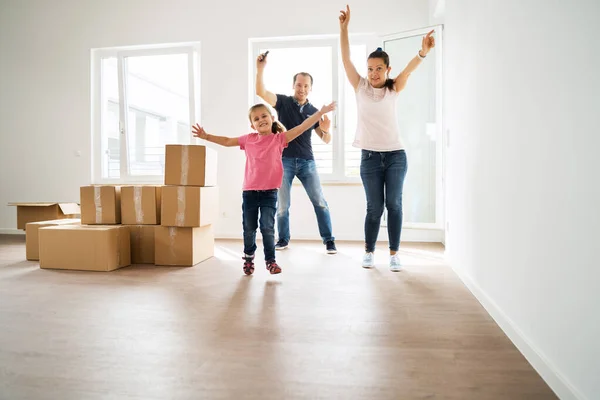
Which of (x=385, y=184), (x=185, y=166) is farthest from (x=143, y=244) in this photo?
(x=385, y=184)

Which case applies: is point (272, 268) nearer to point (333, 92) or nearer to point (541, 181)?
point (541, 181)

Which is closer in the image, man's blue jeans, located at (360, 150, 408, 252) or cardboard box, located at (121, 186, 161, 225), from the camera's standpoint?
man's blue jeans, located at (360, 150, 408, 252)

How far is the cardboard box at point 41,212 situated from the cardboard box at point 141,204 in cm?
127

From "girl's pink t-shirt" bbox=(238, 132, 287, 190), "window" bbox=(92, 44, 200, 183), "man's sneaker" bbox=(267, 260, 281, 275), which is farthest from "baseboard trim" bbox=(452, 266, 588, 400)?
"window" bbox=(92, 44, 200, 183)

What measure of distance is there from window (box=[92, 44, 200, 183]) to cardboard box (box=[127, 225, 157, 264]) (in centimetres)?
174

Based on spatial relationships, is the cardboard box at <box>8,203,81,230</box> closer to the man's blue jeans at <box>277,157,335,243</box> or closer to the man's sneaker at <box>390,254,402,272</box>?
the man's blue jeans at <box>277,157,335,243</box>

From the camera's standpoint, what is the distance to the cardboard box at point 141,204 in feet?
9.34

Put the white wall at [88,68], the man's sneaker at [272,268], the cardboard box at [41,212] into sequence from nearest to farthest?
1. the man's sneaker at [272,268]
2. the cardboard box at [41,212]
3. the white wall at [88,68]

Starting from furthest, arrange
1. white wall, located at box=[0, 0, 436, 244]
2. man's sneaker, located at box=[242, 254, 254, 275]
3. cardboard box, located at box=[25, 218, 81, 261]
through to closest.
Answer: white wall, located at box=[0, 0, 436, 244] < cardboard box, located at box=[25, 218, 81, 261] < man's sneaker, located at box=[242, 254, 254, 275]

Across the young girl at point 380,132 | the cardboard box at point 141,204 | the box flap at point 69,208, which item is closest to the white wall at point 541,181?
the young girl at point 380,132

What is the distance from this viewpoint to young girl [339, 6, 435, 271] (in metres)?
2.50

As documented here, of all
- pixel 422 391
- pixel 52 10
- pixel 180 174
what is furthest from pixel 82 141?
pixel 422 391

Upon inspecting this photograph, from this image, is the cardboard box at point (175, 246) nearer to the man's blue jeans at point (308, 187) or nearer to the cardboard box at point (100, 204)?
the cardboard box at point (100, 204)

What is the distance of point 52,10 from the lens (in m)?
4.69
